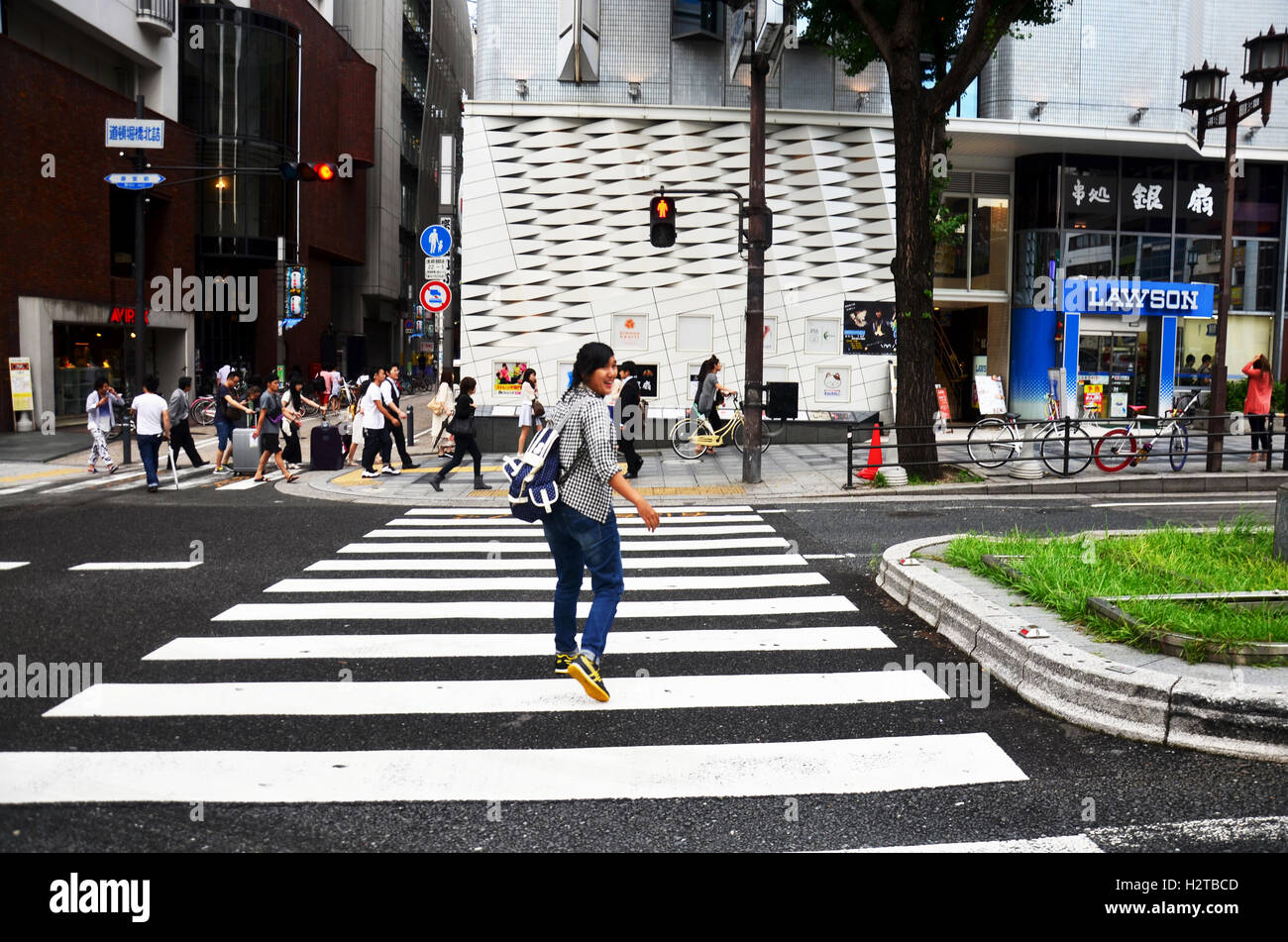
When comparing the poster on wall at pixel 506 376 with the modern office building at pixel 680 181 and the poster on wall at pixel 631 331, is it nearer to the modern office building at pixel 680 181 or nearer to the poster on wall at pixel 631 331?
the modern office building at pixel 680 181

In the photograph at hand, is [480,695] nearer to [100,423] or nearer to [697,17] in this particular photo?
[100,423]

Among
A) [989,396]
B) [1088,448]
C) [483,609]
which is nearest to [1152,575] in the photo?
[483,609]

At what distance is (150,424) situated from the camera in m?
16.1

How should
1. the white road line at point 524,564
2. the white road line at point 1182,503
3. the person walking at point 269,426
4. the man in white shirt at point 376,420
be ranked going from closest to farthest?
the white road line at point 524,564, the white road line at point 1182,503, the man in white shirt at point 376,420, the person walking at point 269,426

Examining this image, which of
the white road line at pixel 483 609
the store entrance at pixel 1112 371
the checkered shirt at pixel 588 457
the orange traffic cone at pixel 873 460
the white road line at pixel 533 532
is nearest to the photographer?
the checkered shirt at pixel 588 457

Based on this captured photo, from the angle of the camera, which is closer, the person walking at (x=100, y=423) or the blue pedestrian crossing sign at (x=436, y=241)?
the person walking at (x=100, y=423)

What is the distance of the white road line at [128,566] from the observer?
377 inches

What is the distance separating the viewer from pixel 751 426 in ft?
54.4

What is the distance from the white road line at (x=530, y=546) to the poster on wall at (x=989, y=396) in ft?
57.0

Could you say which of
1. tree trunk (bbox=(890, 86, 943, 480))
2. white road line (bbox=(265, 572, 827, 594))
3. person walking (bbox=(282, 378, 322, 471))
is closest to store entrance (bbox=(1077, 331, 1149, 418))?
tree trunk (bbox=(890, 86, 943, 480))

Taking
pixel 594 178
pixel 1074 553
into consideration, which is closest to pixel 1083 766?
pixel 1074 553

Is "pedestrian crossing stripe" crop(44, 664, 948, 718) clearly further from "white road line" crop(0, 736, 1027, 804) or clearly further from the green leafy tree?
the green leafy tree

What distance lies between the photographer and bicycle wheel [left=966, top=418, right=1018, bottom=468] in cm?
A: 1641

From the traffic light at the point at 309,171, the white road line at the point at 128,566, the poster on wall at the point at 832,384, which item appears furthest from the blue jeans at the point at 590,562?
the poster on wall at the point at 832,384
